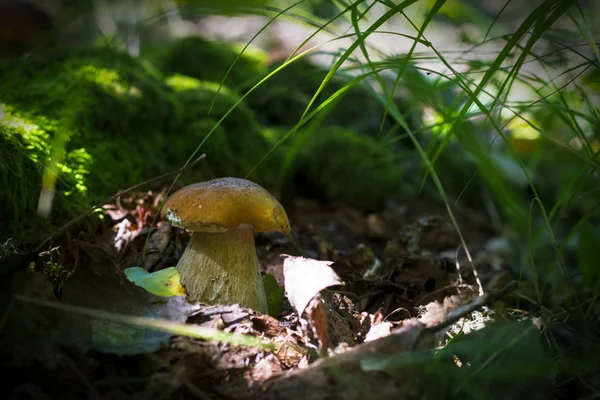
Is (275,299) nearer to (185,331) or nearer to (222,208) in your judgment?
(222,208)

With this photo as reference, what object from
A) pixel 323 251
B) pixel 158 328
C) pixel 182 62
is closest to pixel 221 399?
pixel 158 328

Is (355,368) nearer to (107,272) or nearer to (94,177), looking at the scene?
(107,272)

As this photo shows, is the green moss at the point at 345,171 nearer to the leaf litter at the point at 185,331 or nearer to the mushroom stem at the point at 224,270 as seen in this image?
the leaf litter at the point at 185,331

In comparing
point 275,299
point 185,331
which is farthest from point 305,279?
point 185,331

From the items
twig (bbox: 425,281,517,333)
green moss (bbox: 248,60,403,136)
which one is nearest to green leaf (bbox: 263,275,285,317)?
twig (bbox: 425,281,517,333)

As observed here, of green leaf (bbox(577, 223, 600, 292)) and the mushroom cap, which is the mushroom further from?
green leaf (bbox(577, 223, 600, 292))

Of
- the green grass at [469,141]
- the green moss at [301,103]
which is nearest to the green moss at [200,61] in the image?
the green grass at [469,141]
